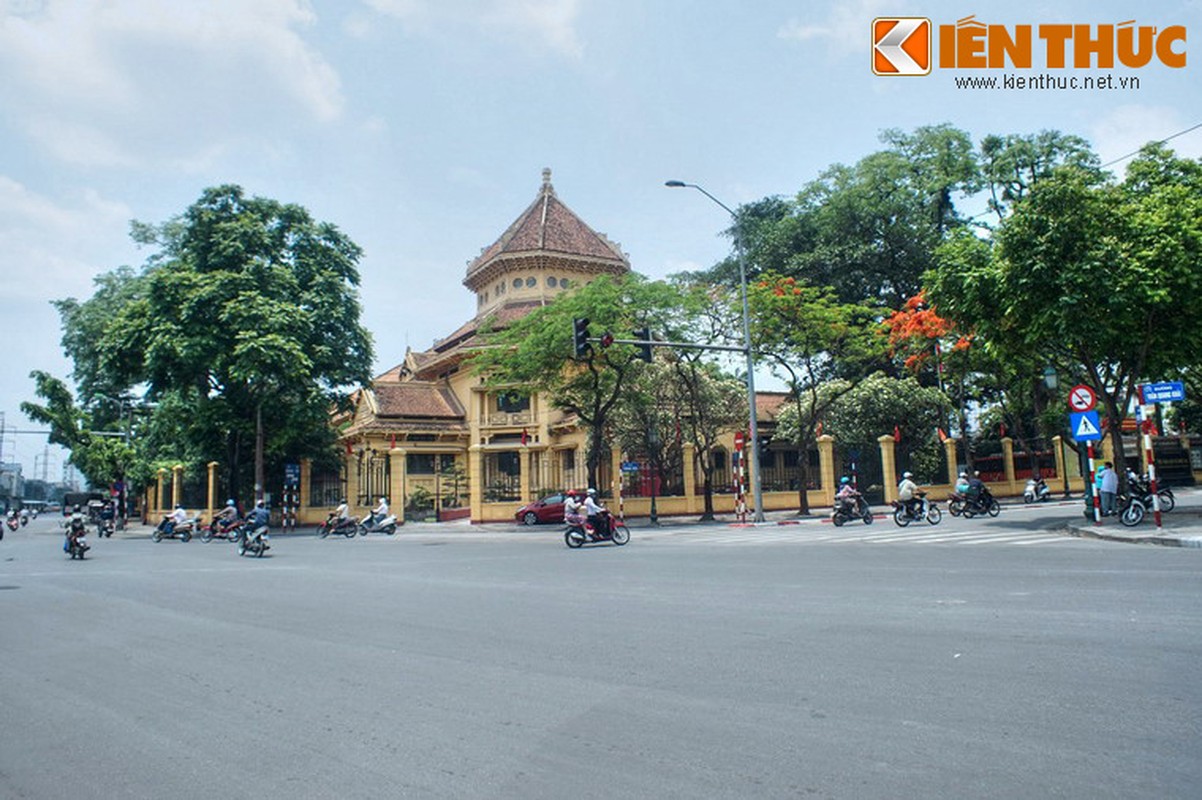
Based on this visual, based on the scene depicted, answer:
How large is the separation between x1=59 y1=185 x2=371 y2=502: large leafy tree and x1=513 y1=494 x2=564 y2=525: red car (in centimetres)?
999

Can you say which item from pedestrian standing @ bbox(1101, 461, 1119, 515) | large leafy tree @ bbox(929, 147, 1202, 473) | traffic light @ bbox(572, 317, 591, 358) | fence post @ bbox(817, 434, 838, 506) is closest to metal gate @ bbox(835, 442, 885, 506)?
fence post @ bbox(817, 434, 838, 506)

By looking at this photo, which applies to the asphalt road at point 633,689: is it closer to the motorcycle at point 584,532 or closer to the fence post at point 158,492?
the motorcycle at point 584,532

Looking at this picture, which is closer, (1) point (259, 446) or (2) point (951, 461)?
(1) point (259, 446)

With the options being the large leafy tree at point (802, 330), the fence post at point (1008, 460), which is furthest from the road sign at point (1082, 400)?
the fence post at point (1008, 460)

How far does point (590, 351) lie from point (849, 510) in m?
8.97

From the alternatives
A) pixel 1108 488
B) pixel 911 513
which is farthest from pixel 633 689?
pixel 911 513

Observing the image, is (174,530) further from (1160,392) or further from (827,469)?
(1160,392)

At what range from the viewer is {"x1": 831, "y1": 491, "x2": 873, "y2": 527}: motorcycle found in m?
22.5

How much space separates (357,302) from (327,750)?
1282 inches

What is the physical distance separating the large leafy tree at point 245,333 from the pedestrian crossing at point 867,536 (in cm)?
1759

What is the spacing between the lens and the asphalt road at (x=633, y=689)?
12.1ft

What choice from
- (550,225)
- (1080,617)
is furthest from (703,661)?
(550,225)

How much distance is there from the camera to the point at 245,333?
28.8 meters

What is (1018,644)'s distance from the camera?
5.85 metres
